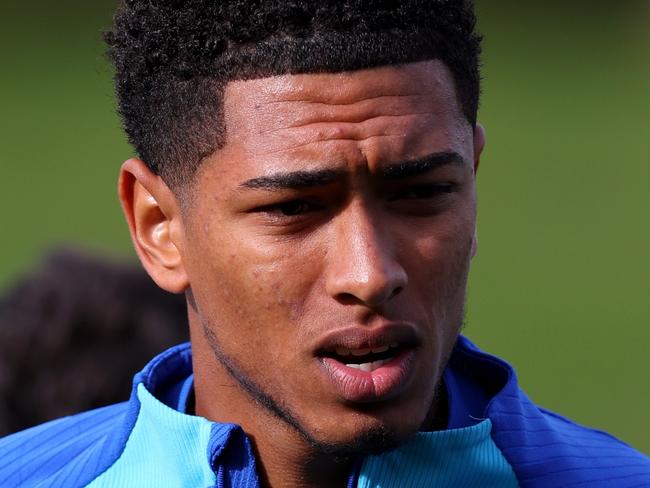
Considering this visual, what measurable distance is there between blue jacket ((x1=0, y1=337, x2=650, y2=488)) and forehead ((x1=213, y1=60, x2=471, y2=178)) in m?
0.59

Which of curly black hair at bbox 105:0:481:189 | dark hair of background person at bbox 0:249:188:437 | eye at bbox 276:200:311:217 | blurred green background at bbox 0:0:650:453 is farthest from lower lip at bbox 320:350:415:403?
blurred green background at bbox 0:0:650:453

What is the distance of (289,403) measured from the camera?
2910 millimetres

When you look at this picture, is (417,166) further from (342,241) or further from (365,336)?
(365,336)

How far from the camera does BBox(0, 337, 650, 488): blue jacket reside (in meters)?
2.92

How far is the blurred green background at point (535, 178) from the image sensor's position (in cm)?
979

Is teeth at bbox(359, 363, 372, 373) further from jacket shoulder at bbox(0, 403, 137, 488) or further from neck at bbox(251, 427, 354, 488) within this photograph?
jacket shoulder at bbox(0, 403, 137, 488)

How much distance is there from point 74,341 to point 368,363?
4.70 ft

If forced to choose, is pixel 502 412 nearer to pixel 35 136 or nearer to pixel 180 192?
pixel 180 192

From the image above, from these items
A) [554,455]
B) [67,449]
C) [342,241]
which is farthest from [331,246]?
[67,449]

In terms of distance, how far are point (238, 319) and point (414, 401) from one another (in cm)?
42

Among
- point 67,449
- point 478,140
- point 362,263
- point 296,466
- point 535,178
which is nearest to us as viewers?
point 362,263

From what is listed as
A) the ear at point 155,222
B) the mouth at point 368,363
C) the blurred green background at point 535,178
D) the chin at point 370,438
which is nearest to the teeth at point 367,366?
the mouth at point 368,363

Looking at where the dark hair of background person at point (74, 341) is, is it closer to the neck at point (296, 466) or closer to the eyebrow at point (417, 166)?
the neck at point (296, 466)

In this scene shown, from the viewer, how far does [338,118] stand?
2.87 m
